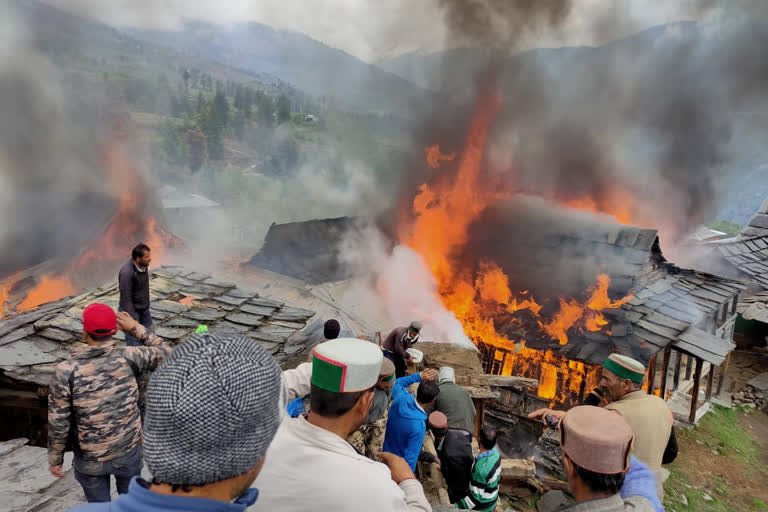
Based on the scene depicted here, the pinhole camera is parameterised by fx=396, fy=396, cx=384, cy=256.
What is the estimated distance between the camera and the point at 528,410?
8.39 meters

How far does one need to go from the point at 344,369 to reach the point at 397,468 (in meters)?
0.57

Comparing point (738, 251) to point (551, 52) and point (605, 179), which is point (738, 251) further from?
point (551, 52)

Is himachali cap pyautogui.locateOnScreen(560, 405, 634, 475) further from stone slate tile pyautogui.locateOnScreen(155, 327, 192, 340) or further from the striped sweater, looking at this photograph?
stone slate tile pyautogui.locateOnScreen(155, 327, 192, 340)

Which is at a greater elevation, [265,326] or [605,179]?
[605,179]

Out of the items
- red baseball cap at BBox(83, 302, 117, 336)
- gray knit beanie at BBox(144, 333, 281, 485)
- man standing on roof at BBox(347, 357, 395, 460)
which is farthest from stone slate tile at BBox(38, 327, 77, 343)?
gray knit beanie at BBox(144, 333, 281, 485)

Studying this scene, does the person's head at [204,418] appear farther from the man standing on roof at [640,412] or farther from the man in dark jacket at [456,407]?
the man in dark jacket at [456,407]

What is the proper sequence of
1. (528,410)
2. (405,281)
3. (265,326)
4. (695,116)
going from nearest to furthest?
1. (265,326)
2. (528,410)
3. (405,281)
4. (695,116)

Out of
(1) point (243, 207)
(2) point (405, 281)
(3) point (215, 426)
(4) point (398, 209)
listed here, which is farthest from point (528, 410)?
(1) point (243, 207)

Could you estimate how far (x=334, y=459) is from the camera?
155cm

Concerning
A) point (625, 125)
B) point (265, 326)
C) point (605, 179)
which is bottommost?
point (265, 326)

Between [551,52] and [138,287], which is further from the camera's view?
[551,52]

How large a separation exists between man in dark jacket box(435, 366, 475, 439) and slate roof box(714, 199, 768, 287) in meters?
15.6

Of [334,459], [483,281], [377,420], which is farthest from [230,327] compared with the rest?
[483,281]

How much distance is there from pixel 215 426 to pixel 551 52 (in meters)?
20.9
